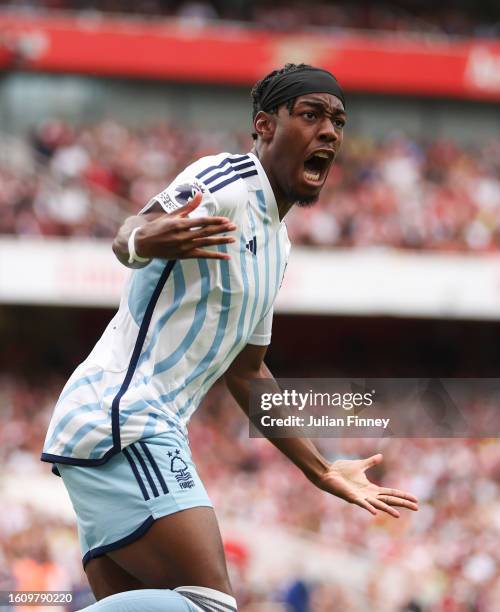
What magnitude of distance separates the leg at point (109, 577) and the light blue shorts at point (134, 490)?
0.17 ft

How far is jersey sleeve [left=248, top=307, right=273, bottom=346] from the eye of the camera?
4578 mm

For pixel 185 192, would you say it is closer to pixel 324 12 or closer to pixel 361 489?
pixel 361 489

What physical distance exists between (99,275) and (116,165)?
1814 millimetres

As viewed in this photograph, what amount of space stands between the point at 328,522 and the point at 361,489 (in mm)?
10120

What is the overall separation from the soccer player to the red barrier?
712 inches

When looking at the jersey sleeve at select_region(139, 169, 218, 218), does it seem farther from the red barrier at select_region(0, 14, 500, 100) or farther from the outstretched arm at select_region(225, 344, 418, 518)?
the red barrier at select_region(0, 14, 500, 100)

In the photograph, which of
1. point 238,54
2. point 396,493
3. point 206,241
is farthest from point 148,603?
point 238,54

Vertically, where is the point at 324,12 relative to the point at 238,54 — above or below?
above

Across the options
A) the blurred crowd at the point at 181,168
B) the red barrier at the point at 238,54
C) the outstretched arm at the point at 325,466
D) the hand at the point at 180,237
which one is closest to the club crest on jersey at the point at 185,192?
the hand at the point at 180,237

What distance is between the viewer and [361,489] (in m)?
4.46

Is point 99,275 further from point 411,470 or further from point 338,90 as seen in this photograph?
point 338,90

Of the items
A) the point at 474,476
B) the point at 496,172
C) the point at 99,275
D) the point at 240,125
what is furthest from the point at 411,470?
the point at 240,125

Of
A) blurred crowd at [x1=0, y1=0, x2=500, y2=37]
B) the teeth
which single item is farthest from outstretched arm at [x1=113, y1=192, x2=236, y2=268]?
blurred crowd at [x1=0, y1=0, x2=500, y2=37]

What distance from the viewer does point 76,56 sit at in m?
22.2
